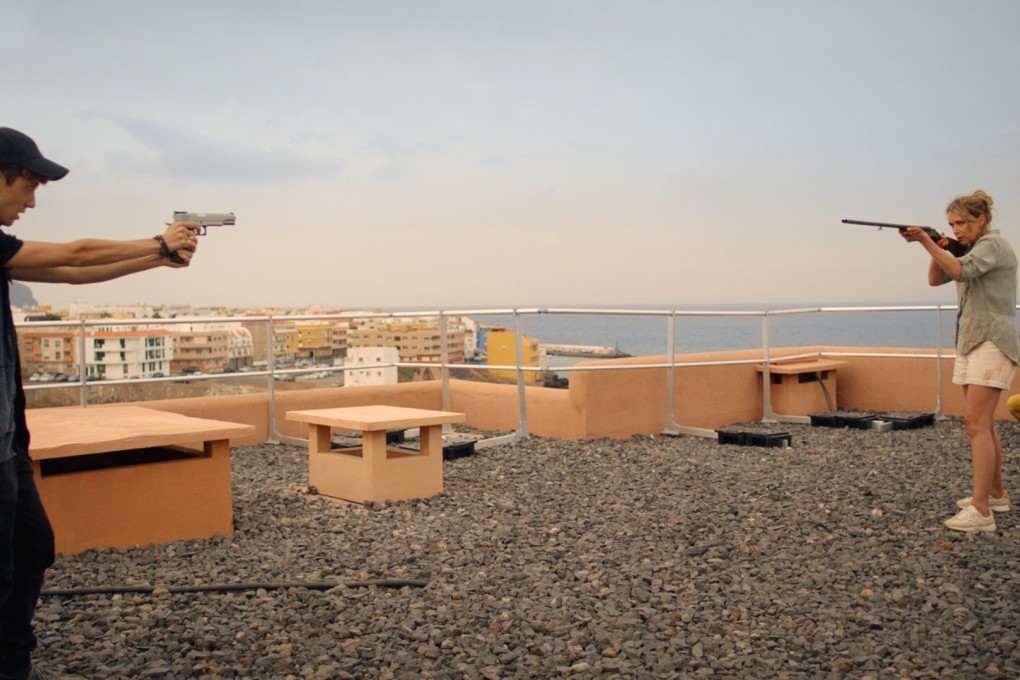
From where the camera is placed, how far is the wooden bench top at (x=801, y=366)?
9.07m

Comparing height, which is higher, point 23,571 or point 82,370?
point 82,370

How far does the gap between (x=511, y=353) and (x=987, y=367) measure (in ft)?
13.9

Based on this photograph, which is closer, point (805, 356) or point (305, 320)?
point (305, 320)

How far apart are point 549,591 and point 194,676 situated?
140cm

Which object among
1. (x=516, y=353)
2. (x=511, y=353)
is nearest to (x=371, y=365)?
(x=511, y=353)

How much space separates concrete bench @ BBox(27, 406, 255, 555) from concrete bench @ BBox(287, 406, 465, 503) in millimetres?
860

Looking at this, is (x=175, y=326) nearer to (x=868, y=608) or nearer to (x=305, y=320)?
(x=305, y=320)

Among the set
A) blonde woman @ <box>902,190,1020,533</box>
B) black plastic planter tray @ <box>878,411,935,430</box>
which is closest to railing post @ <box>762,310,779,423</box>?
black plastic planter tray @ <box>878,411,935,430</box>

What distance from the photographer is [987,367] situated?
4.30m

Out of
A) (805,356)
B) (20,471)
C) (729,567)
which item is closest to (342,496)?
(729,567)

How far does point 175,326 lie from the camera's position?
7.40m

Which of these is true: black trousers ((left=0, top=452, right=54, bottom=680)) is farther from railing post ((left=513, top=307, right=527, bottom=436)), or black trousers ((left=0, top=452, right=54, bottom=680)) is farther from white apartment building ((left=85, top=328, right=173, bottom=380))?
railing post ((left=513, top=307, right=527, bottom=436))

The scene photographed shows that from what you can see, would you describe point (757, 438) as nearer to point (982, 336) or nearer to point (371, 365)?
point (982, 336)

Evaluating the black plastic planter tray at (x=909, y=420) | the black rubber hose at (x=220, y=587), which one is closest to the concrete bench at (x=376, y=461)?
the black rubber hose at (x=220, y=587)
